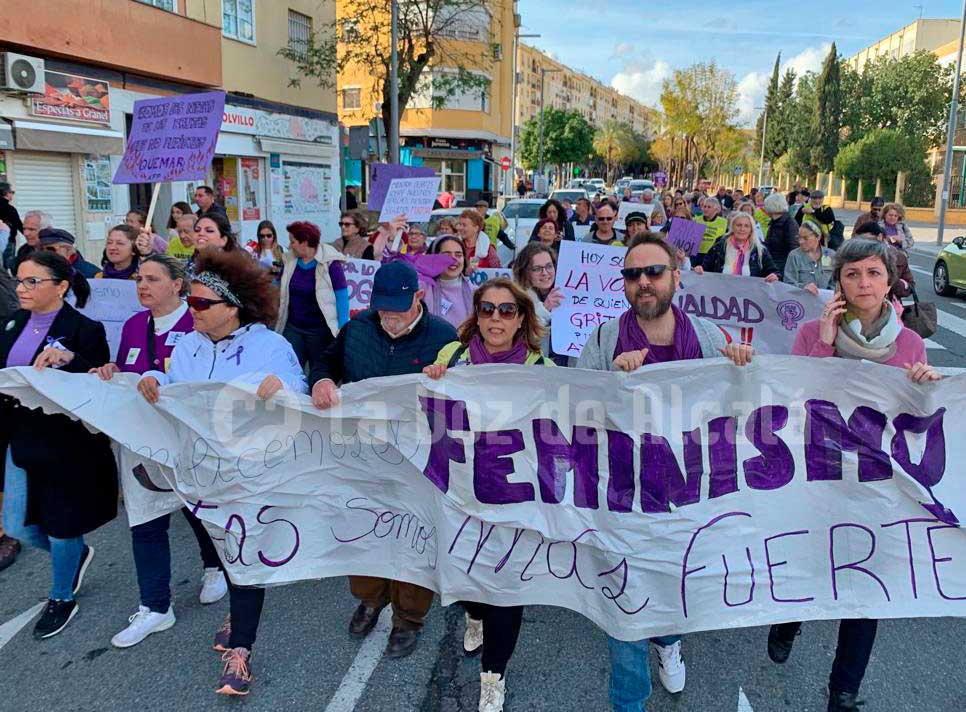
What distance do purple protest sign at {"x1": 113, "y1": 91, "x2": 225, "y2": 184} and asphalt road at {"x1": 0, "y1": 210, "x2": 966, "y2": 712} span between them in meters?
4.19

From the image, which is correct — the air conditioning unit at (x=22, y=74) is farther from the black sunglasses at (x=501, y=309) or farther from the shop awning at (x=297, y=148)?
the black sunglasses at (x=501, y=309)

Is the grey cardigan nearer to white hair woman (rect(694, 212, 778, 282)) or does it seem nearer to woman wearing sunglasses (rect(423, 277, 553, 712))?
woman wearing sunglasses (rect(423, 277, 553, 712))

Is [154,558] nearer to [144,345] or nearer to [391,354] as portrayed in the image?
[144,345]

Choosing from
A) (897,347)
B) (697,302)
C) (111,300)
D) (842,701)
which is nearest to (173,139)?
(111,300)

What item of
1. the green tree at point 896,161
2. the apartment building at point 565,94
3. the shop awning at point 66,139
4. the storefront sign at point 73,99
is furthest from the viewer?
the apartment building at point 565,94

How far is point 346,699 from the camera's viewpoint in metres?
3.22

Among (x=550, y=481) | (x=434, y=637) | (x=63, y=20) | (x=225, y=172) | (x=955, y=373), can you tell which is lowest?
(x=434, y=637)

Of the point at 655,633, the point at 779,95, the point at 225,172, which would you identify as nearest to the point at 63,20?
the point at 225,172

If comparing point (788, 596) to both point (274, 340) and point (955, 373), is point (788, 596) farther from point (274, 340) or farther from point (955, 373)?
point (274, 340)

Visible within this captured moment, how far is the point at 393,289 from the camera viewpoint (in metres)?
3.57

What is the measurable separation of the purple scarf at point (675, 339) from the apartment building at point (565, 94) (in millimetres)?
56796

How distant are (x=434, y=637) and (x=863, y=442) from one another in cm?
212

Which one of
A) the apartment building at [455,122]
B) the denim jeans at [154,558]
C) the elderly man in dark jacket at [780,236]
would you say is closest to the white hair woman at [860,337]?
the denim jeans at [154,558]

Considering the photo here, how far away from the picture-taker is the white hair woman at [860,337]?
301 centimetres
